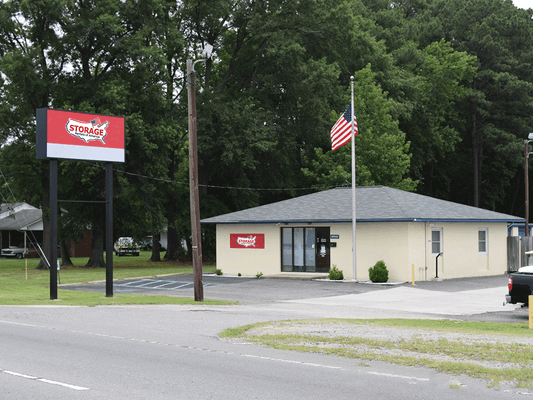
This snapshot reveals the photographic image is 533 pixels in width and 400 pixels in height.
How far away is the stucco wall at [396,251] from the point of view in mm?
30219

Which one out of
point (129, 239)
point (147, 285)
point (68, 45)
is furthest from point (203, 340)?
point (129, 239)

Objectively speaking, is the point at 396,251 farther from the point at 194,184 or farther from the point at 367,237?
the point at 194,184

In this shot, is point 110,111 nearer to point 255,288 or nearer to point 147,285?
point 147,285

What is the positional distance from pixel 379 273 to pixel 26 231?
1804 inches

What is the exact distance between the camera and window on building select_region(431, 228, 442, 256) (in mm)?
31469

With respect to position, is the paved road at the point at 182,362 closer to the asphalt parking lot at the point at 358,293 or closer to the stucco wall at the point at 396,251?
the asphalt parking lot at the point at 358,293

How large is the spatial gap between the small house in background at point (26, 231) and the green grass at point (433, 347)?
5395 cm

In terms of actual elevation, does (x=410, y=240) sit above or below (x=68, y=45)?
below

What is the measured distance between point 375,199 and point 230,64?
2086 centimetres

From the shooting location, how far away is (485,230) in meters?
34.6

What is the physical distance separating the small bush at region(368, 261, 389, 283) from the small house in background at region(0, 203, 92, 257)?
41452 mm

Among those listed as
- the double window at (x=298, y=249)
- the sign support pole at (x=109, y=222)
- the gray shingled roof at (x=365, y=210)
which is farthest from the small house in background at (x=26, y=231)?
the sign support pole at (x=109, y=222)

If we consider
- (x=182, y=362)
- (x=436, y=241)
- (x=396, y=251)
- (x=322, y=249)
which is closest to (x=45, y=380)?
(x=182, y=362)

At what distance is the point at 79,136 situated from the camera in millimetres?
22641
